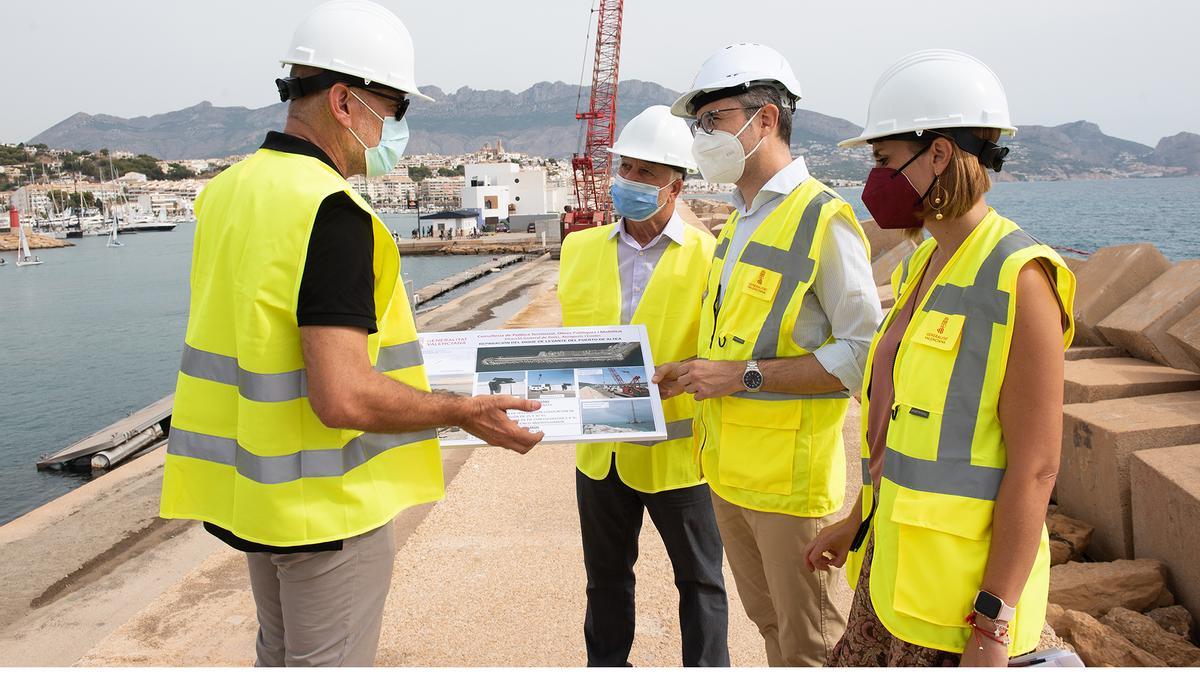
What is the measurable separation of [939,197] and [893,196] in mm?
125

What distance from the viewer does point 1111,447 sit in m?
4.54

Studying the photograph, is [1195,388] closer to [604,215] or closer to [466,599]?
[466,599]

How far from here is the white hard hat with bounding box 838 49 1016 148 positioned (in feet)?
5.81

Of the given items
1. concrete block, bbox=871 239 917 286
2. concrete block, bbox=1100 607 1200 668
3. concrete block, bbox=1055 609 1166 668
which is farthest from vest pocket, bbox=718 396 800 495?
concrete block, bbox=871 239 917 286

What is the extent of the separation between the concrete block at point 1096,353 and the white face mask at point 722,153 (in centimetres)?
527

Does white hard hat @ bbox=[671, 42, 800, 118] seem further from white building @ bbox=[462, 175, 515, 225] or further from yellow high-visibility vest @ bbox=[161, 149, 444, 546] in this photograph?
white building @ bbox=[462, 175, 515, 225]

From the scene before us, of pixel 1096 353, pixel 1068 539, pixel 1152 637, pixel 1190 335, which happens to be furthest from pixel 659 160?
pixel 1096 353

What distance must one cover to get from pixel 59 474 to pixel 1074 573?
2095cm

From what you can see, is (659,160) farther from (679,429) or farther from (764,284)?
(679,429)

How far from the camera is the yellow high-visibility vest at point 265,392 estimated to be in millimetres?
1769

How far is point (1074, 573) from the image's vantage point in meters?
4.16

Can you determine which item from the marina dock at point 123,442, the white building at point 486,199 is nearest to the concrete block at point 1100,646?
the marina dock at point 123,442

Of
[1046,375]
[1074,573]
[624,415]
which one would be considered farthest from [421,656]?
[1074,573]

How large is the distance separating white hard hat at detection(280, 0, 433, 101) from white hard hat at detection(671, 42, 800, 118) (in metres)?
1.08
